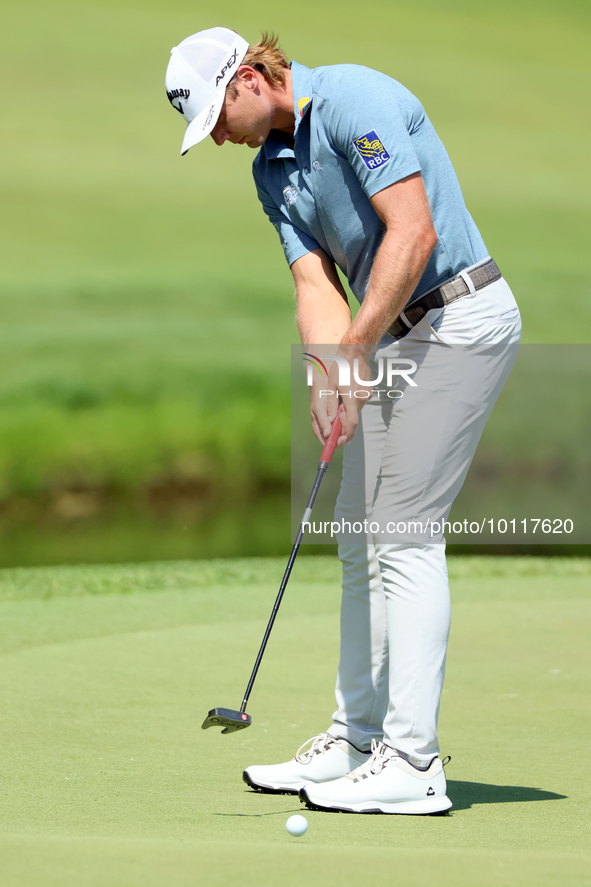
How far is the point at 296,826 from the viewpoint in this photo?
179 cm

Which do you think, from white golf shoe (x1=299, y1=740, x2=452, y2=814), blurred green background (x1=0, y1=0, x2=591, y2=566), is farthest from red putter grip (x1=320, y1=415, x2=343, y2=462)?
blurred green background (x1=0, y1=0, x2=591, y2=566)

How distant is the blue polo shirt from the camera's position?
202 cm

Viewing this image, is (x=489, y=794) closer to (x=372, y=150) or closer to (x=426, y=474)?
(x=426, y=474)

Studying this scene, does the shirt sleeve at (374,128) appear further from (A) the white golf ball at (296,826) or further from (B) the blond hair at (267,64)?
(A) the white golf ball at (296,826)

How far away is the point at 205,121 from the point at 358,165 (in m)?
0.33

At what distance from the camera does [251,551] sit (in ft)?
26.1

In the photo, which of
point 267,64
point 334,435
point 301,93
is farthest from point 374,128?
point 334,435

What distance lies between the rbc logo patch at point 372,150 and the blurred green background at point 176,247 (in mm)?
5886

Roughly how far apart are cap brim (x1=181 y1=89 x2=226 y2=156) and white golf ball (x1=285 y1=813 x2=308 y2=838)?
1.21 meters

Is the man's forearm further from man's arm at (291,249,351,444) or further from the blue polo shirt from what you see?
man's arm at (291,249,351,444)

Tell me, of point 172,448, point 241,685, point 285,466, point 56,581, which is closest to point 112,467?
point 172,448

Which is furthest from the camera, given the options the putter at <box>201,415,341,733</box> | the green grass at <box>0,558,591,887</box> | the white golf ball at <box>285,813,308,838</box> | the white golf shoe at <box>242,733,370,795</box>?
the white golf shoe at <box>242,733,370,795</box>

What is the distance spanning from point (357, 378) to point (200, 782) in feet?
2.75

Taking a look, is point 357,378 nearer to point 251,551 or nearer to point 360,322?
point 360,322
